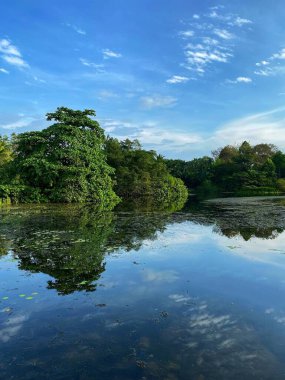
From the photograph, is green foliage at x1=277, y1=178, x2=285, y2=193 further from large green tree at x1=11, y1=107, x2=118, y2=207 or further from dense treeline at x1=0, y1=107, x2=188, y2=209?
large green tree at x1=11, y1=107, x2=118, y2=207

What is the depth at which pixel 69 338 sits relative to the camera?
202 inches

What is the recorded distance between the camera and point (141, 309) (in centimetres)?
628

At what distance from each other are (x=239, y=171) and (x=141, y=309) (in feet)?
224

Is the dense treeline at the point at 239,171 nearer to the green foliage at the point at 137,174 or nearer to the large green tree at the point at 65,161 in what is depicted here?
the green foliage at the point at 137,174

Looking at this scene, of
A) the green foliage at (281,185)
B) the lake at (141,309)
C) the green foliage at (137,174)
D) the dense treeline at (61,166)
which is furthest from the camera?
the green foliage at (281,185)

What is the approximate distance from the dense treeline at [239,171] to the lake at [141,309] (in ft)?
170

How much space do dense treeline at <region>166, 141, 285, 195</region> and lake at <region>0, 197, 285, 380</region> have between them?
5189 cm

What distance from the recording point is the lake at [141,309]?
4395 mm

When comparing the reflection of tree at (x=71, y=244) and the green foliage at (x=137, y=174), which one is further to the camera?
the green foliage at (x=137, y=174)

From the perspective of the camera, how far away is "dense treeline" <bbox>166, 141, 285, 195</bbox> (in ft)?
208

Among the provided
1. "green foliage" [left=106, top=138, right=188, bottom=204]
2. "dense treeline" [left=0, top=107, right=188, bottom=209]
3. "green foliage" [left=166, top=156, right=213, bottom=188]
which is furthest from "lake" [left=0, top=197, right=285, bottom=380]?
"green foliage" [left=166, top=156, right=213, bottom=188]

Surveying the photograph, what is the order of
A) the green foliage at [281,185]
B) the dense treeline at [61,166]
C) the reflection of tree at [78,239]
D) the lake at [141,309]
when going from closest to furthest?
the lake at [141,309] < the reflection of tree at [78,239] < the dense treeline at [61,166] < the green foliage at [281,185]

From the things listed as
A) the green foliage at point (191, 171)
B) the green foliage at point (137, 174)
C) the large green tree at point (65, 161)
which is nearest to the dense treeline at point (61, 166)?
the large green tree at point (65, 161)

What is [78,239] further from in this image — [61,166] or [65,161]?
[65,161]
